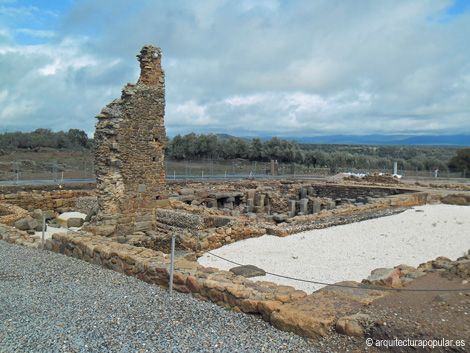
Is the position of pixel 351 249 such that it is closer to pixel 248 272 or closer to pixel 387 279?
pixel 248 272

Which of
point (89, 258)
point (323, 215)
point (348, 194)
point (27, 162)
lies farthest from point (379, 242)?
point (27, 162)

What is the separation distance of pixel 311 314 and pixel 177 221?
9.64 meters

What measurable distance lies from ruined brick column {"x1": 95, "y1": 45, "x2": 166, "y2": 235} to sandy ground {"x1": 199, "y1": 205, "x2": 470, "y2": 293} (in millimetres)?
4647

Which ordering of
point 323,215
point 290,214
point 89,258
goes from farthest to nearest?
1. point 290,214
2. point 323,215
3. point 89,258

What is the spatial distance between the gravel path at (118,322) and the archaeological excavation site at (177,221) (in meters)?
0.28


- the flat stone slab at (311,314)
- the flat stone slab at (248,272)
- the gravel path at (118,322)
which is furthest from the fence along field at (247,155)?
the flat stone slab at (311,314)

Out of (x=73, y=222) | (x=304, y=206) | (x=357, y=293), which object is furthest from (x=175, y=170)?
(x=357, y=293)

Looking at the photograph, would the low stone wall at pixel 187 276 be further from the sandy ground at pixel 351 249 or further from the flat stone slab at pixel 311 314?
the sandy ground at pixel 351 249

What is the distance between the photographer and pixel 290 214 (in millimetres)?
19453

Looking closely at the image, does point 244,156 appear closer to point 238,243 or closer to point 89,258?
point 238,243

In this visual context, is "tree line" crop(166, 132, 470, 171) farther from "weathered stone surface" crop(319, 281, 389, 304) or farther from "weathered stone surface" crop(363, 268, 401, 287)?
"weathered stone surface" crop(319, 281, 389, 304)

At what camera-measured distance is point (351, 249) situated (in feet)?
34.3

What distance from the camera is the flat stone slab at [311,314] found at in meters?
4.52

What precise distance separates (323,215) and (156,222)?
6.51 m
